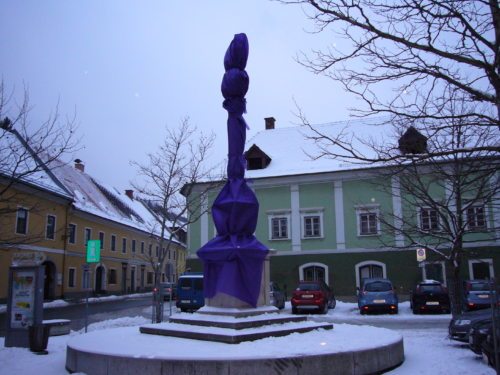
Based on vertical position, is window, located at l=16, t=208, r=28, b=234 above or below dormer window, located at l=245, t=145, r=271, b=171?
below

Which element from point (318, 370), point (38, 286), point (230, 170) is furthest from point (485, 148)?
point (38, 286)

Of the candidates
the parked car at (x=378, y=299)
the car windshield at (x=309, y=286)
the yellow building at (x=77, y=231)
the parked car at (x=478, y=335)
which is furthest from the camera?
the yellow building at (x=77, y=231)

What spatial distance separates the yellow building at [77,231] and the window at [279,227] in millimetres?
7112

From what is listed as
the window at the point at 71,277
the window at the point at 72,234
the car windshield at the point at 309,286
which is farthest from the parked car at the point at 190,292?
the window at the point at 72,234

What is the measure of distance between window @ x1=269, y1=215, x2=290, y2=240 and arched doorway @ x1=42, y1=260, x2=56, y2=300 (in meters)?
15.7

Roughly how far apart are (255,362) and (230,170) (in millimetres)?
5567

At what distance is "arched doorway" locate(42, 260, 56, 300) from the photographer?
114ft

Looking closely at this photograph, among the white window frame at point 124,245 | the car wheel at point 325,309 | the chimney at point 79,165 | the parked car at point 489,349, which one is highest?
the chimney at point 79,165

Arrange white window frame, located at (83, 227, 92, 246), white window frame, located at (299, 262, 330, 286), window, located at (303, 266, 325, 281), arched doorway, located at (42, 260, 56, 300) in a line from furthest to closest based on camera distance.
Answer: white window frame, located at (83, 227, 92, 246)
arched doorway, located at (42, 260, 56, 300)
window, located at (303, 266, 325, 281)
white window frame, located at (299, 262, 330, 286)

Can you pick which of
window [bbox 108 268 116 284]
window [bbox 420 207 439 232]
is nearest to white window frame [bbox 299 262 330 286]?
window [bbox 420 207 439 232]

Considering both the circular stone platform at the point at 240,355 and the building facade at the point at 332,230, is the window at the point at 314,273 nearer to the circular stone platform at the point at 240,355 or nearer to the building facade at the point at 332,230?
the building facade at the point at 332,230

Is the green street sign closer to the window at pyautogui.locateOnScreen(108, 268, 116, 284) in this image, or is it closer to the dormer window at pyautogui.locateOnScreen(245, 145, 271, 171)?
the dormer window at pyautogui.locateOnScreen(245, 145, 271, 171)

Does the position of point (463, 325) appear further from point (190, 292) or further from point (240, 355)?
point (190, 292)

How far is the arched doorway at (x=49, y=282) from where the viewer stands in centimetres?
3466
